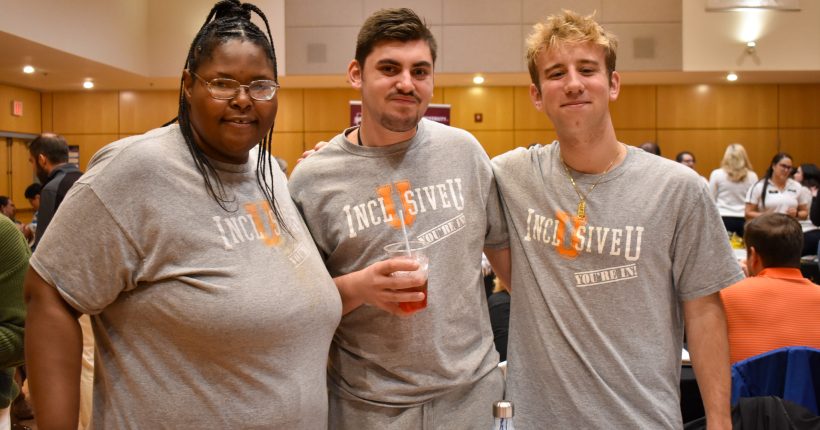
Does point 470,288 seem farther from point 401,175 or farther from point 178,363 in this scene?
point 178,363

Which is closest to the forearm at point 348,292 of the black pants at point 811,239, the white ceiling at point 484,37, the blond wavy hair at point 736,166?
the black pants at point 811,239

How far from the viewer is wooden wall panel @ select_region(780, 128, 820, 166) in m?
11.6

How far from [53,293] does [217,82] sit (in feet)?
1.72

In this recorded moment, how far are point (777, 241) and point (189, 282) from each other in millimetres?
2675

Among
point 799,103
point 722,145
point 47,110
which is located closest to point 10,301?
point 47,110

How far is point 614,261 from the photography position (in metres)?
1.77

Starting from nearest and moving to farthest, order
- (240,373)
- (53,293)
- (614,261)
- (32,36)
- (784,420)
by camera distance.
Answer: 1. (53,293)
2. (240,373)
3. (614,261)
4. (784,420)
5. (32,36)

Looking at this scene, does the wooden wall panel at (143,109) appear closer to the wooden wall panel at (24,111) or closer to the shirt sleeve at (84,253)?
the wooden wall panel at (24,111)

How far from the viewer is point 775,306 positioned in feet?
9.70

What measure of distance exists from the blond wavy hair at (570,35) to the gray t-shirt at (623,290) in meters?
0.32

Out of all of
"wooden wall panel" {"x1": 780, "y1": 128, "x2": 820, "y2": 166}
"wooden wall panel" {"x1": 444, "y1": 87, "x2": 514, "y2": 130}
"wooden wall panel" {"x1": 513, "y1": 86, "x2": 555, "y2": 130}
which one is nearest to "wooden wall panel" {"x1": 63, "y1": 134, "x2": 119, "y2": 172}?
"wooden wall panel" {"x1": 444, "y1": 87, "x2": 514, "y2": 130}

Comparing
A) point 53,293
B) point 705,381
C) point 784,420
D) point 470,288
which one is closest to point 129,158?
point 53,293

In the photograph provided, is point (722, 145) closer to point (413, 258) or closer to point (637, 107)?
point (637, 107)

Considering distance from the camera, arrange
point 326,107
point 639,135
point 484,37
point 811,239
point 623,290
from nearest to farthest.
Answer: point 623,290
point 811,239
point 484,37
point 639,135
point 326,107
